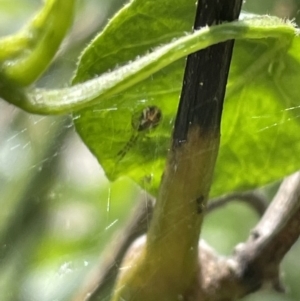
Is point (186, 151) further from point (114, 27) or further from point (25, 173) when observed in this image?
point (25, 173)

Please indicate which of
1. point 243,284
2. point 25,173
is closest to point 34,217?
point 25,173

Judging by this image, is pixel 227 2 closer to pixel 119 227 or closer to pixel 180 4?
pixel 180 4

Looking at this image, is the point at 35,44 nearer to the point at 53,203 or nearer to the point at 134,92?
the point at 134,92

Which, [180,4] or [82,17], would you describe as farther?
[82,17]

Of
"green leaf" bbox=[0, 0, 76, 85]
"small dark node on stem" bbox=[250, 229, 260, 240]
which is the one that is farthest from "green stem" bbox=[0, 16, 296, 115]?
"small dark node on stem" bbox=[250, 229, 260, 240]

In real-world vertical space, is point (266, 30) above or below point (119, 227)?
above

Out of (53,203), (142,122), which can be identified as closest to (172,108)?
(142,122)

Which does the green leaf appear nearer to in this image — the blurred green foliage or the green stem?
the green stem
